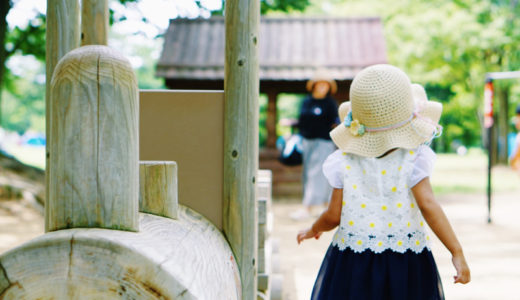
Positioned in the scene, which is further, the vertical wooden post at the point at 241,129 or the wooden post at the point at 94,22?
the wooden post at the point at 94,22

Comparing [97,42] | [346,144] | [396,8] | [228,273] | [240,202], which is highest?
[396,8]

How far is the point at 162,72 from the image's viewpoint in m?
10.1

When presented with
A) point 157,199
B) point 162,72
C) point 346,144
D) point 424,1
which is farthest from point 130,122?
point 424,1

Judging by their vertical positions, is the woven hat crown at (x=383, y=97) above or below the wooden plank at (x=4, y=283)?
above

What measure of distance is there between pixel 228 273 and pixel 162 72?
27.1 ft

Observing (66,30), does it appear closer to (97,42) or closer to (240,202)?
(97,42)

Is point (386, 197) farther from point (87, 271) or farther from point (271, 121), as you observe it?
point (271, 121)

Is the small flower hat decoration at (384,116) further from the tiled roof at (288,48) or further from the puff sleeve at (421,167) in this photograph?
the tiled roof at (288,48)

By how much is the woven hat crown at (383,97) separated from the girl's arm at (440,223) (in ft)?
0.94

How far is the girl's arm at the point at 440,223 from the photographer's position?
2.23 meters

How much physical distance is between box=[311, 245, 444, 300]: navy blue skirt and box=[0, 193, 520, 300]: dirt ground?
1.73 metres

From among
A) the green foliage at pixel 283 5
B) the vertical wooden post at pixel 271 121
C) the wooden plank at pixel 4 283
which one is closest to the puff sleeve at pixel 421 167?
the wooden plank at pixel 4 283

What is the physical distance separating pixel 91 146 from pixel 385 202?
1.22 meters

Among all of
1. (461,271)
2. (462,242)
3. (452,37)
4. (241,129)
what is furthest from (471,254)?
(452,37)
